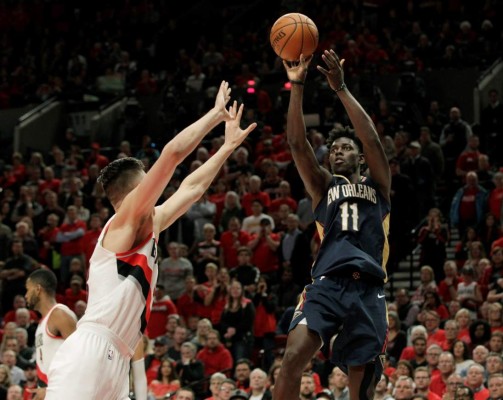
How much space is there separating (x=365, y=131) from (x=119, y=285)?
2257 mm

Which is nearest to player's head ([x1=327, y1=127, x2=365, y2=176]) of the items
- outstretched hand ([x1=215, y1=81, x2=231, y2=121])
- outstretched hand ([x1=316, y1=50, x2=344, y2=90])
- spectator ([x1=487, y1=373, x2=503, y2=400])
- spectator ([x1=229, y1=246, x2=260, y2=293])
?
outstretched hand ([x1=316, y1=50, x2=344, y2=90])

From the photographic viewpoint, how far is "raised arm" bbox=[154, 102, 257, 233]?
6.43 metres

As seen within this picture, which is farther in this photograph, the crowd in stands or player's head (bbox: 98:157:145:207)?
the crowd in stands

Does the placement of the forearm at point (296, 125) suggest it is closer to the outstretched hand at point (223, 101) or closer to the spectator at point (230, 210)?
the outstretched hand at point (223, 101)

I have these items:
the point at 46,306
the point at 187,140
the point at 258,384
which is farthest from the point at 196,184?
the point at 258,384

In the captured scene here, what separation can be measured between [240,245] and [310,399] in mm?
5044

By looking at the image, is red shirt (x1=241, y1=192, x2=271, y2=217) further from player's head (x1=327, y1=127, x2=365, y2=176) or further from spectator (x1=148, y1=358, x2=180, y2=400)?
player's head (x1=327, y1=127, x2=365, y2=176)

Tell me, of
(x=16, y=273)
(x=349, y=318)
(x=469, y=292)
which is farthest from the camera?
(x=16, y=273)

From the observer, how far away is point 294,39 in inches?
296

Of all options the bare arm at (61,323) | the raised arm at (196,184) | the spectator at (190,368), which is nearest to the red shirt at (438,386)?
the spectator at (190,368)

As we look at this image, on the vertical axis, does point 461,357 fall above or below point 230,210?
below

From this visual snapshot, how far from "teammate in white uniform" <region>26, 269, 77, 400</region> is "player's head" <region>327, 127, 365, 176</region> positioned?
2.81m

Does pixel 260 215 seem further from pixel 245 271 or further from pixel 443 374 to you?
pixel 443 374

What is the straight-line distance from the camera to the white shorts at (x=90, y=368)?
19.5 ft
